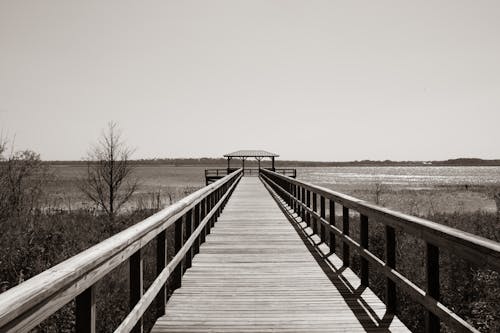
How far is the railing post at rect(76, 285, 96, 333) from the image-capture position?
1.79 metres

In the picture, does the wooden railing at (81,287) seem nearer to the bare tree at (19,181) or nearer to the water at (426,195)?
the bare tree at (19,181)

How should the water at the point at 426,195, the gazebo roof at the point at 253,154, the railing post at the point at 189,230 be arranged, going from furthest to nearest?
the gazebo roof at the point at 253,154
the water at the point at 426,195
the railing post at the point at 189,230

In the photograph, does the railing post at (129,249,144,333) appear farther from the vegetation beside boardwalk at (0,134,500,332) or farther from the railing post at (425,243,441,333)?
the vegetation beside boardwalk at (0,134,500,332)

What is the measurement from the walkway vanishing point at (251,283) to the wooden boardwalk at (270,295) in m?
0.01

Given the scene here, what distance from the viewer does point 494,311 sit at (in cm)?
829

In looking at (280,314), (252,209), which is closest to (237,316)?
(280,314)

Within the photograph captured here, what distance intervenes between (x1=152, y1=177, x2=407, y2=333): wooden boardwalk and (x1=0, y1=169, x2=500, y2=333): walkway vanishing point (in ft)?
0.04

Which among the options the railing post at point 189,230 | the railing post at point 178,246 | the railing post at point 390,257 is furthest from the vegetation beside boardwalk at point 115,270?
the railing post at point 390,257

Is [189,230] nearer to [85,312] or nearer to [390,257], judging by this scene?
[390,257]

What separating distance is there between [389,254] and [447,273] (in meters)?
9.03

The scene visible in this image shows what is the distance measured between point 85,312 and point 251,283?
10.4ft

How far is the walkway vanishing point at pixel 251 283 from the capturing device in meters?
1.68

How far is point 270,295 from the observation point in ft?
14.2

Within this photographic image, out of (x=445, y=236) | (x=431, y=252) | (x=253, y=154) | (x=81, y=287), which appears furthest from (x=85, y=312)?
(x=253, y=154)
